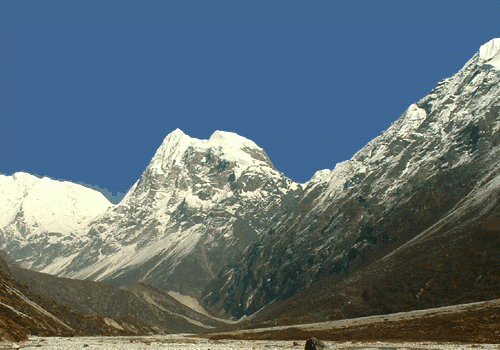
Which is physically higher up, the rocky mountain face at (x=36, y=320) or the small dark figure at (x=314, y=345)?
the rocky mountain face at (x=36, y=320)

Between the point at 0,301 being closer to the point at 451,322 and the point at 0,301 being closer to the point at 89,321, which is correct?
the point at 89,321

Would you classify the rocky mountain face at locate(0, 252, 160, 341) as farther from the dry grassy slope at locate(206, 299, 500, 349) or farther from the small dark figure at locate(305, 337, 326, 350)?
the dry grassy slope at locate(206, 299, 500, 349)

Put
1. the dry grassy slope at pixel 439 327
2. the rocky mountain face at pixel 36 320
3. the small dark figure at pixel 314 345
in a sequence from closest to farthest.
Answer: the small dark figure at pixel 314 345 → the dry grassy slope at pixel 439 327 → the rocky mountain face at pixel 36 320

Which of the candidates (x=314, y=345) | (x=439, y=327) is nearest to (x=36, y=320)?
(x=439, y=327)

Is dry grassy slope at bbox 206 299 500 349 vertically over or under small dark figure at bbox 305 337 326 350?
over

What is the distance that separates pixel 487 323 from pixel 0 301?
306 feet

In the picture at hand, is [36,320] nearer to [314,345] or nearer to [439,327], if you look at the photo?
[439,327]

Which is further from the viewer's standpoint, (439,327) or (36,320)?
(36,320)

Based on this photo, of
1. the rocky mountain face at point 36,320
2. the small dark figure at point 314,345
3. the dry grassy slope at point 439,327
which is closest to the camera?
the small dark figure at point 314,345

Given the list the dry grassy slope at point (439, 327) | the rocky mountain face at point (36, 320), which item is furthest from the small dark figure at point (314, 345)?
the rocky mountain face at point (36, 320)

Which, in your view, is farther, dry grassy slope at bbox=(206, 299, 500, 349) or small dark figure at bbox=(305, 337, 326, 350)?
dry grassy slope at bbox=(206, 299, 500, 349)

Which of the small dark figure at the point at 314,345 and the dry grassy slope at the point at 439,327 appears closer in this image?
the small dark figure at the point at 314,345

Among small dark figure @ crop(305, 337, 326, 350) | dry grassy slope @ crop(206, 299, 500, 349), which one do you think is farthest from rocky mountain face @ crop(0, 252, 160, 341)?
dry grassy slope @ crop(206, 299, 500, 349)

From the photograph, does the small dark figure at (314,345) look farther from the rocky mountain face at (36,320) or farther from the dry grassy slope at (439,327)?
the rocky mountain face at (36,320)
